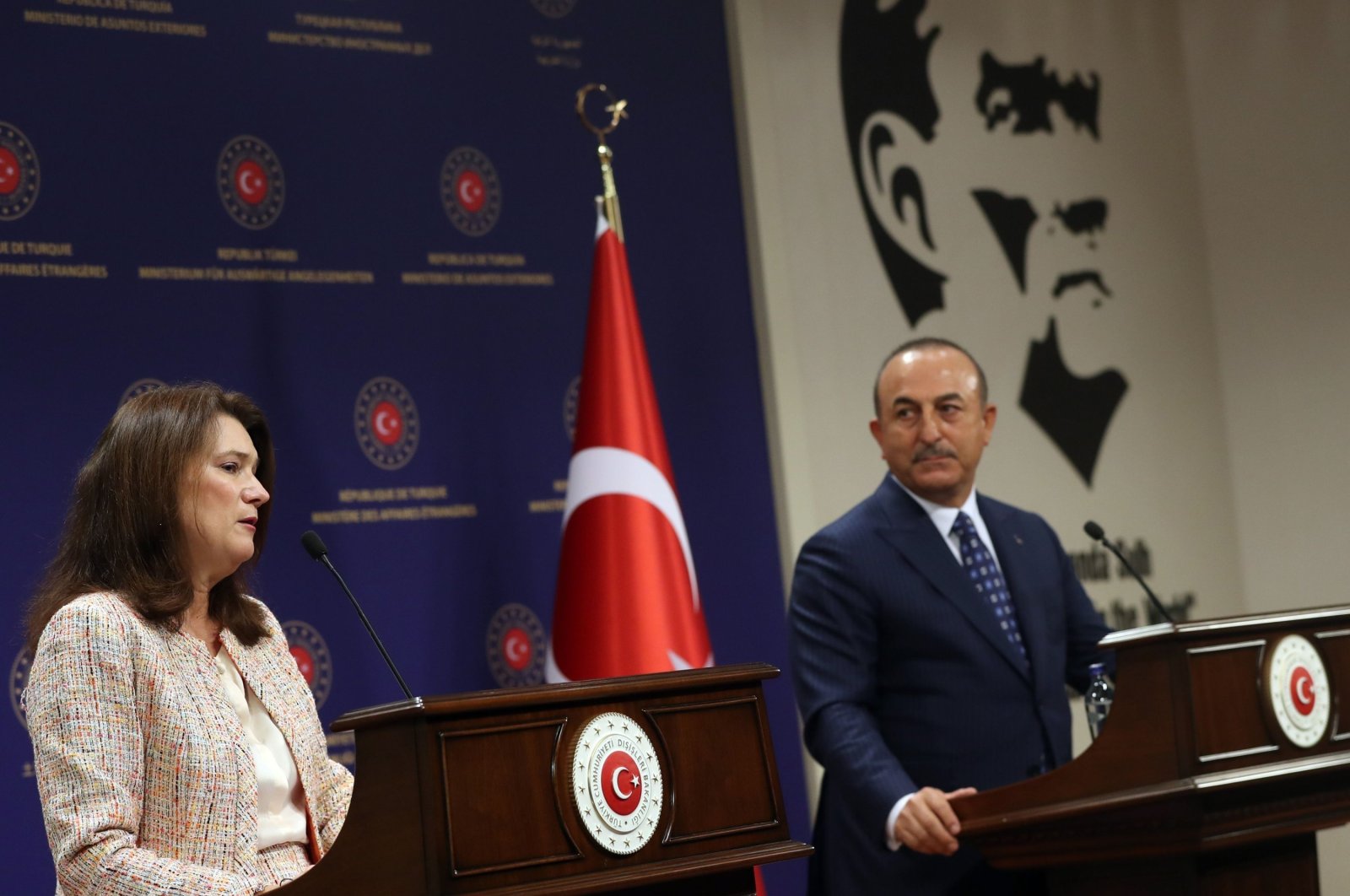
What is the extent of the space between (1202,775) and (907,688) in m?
0.83

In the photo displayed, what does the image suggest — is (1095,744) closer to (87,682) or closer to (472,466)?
(87,682)

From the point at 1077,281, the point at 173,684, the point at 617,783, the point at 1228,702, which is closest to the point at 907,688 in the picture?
the point at 1228,702

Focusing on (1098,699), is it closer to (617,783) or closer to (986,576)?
(986,576)

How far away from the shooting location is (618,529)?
4.08m

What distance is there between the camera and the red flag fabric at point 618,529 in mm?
4012

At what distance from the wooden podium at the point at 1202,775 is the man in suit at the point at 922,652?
320 mm

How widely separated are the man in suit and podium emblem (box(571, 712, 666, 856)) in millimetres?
1049

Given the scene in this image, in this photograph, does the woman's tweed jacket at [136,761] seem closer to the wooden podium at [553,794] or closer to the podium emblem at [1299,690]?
the wooden podium at [553,794]

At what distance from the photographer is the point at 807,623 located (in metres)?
3.46

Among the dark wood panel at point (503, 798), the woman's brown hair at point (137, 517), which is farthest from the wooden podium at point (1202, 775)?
the woman's brown hair at point (137, 517)

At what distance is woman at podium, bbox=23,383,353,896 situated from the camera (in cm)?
211

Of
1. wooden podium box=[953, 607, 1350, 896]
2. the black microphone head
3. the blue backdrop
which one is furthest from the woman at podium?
the blue backdrop

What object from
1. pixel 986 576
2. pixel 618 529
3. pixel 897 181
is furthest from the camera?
pixel 897 181

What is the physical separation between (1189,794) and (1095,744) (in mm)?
201
